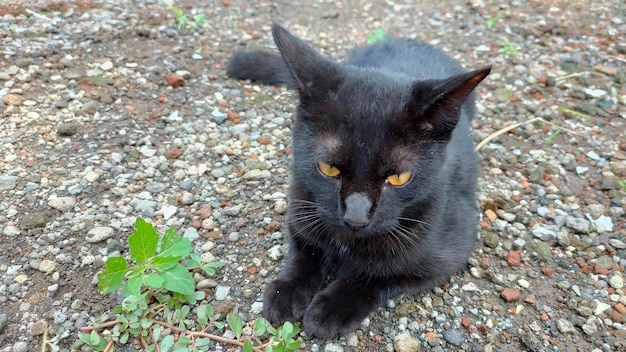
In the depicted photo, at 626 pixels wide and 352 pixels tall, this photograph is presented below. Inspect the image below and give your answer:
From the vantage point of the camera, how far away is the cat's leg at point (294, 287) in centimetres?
221

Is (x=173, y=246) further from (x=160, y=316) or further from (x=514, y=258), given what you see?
(x=514, y=258)

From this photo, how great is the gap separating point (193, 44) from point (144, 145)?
1295 mm

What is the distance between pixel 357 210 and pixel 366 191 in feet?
0.28

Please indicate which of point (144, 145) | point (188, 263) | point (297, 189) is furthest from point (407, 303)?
point (144, 145)

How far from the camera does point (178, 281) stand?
A: 2127mm

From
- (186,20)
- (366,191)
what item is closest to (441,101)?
(366,191)

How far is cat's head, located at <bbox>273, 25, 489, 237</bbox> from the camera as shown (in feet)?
6.21

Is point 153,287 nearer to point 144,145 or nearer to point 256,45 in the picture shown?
point 144,145

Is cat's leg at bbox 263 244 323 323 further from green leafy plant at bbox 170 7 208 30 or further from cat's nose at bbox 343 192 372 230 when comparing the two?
green leafy plant at bbox 170 7 208 30

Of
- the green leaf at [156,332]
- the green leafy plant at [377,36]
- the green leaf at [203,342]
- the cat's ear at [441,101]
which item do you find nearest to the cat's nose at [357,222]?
the cat's ear at [441,101]

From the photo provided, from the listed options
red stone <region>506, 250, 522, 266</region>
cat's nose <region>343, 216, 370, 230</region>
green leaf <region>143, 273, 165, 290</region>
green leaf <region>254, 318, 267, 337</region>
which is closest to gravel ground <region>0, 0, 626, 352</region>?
red stone <region>506, 250, 522, 266</region>

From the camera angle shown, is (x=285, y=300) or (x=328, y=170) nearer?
(x=328, y=170)

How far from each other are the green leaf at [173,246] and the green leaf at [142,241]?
0.05 metres

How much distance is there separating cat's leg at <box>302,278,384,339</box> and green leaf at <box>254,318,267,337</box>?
172mm
